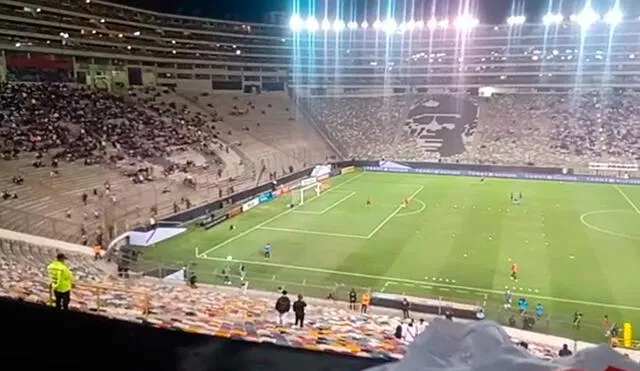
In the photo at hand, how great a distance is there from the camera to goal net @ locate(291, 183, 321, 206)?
25.3 meters

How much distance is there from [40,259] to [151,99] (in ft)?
77.9

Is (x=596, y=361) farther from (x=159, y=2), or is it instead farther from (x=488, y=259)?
(x=159, y=2)

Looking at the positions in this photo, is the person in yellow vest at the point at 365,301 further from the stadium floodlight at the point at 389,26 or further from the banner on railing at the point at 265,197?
the stadium floodlight at the point at 389,26

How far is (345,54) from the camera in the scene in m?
51.3

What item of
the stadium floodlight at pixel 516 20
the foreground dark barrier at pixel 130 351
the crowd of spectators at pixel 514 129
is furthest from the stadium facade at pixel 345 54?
the foreground dark barrier at pixel 130 351

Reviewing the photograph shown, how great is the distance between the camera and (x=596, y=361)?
44.4 inches

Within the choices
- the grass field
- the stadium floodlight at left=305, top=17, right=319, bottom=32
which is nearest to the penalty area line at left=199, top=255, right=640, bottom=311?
the grass field

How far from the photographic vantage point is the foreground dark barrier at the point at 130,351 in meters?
1.58

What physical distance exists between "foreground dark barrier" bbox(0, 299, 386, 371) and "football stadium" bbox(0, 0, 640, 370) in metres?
0.01

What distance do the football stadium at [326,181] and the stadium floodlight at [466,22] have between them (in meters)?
0.16

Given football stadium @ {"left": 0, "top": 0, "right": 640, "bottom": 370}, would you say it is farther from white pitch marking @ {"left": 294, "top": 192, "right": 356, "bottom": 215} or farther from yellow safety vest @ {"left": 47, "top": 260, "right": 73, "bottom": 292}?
white pitch marking @ {"left": 294, "top": 192, "right": 356, "bottom": 215}

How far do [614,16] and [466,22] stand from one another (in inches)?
427

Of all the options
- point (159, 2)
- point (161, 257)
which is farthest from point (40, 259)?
point (159, 2)

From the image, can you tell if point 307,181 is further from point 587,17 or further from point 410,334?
point 587,17
